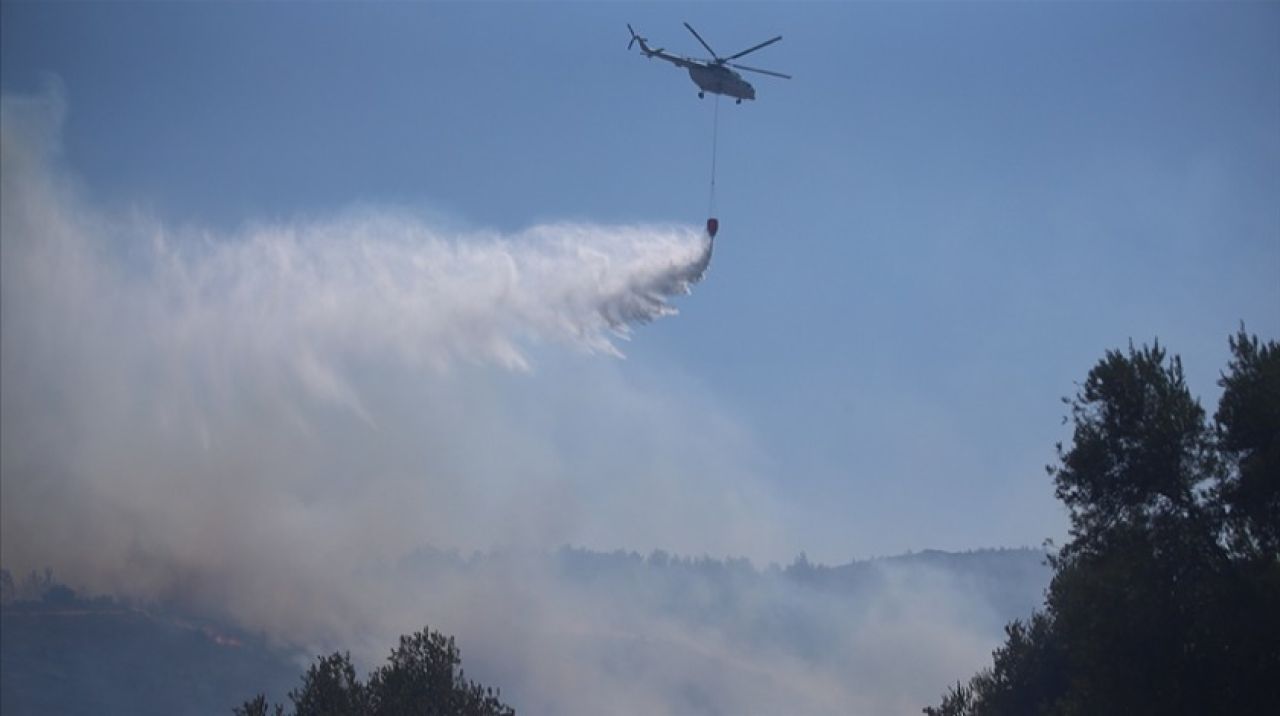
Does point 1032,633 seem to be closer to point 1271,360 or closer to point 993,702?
point 993,702

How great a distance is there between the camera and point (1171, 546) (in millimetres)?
36688

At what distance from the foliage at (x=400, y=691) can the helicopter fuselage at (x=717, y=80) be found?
42422 mm

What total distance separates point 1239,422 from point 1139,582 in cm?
595

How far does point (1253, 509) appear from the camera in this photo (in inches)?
1433

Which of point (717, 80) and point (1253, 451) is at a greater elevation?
point (717, 80)

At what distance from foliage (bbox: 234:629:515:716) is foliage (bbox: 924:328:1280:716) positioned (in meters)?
25.0

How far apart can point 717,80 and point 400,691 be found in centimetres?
4594

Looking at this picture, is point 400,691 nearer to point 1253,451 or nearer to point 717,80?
point 1253,451

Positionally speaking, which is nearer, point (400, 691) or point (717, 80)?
point (400, 691)

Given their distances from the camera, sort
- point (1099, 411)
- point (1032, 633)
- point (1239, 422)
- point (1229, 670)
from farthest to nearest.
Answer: point (1032, 633), point (1099, 411), point (1239, 422), point (1229, 670)

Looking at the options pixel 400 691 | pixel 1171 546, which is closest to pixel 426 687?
pixel 400 691

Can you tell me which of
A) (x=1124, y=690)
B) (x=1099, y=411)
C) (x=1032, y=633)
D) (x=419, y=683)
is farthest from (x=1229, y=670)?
(x=419, y=683)

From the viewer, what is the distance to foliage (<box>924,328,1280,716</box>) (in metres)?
34.8

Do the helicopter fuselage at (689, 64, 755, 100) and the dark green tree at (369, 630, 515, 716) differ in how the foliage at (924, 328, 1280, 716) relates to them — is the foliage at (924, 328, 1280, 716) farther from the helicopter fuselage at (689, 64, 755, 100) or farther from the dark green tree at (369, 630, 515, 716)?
the helicopter fuselage at (689, 64, 755, 100)
